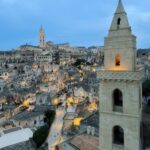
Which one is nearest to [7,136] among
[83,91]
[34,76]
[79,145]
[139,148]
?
[79,145]

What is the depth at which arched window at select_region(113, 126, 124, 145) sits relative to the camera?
19.9m

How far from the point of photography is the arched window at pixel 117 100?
768 inches

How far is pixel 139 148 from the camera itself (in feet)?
62.3

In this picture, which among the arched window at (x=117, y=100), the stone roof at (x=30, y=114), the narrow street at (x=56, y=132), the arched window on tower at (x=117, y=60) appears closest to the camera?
the arched window on tower at (x=117, y=60)

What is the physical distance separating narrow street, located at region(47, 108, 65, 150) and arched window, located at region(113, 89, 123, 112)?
21.4 m

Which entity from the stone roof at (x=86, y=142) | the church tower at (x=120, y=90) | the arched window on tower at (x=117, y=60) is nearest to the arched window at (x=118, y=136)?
the church tower at (x=120, y=90)

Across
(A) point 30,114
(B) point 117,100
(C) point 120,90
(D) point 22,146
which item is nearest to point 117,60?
(C) point 120,90

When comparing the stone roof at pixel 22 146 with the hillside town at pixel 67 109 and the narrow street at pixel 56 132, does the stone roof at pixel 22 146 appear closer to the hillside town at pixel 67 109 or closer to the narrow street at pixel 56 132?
the hillside town at pixel 67 109

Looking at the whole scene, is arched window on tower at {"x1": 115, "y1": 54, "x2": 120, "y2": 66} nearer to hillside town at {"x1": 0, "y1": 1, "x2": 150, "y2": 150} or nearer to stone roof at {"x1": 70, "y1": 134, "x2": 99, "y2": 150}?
hillside town at {"x1": 0, "y1": 1, "x2": 150, "y2": 150}

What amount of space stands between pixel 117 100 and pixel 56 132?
1190 inches

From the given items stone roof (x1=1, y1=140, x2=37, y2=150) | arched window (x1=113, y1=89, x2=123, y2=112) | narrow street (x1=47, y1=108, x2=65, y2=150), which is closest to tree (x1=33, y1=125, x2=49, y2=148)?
narrow street (x1=47, y1=108, x2=65, y2=150)

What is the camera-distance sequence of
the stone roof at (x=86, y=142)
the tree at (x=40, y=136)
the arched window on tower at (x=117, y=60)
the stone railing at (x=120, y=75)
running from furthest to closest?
the tree at (x=40, y=136) < the stone roof at (x=86, y=142) < the arched window on tower at (x=117, y=60) < the stone railing at (x=120, y=75)

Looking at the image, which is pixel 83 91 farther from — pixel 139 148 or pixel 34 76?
pixel 139 148

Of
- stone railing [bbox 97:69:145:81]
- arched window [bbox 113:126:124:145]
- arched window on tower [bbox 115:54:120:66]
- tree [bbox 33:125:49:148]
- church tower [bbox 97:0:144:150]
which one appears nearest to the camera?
stone railing [bbox 97:69:145:81]
